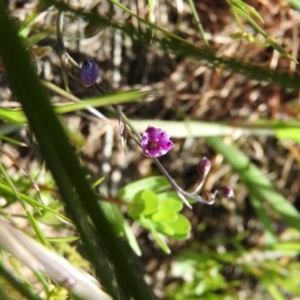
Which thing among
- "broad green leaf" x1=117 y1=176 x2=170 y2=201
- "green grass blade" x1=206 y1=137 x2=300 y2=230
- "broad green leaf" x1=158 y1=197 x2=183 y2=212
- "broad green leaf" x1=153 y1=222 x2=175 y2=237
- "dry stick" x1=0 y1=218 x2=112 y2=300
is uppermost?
"dry stick" x1=0 y1=218 x2=112 y2=300

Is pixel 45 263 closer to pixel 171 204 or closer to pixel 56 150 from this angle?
pixel 56 150

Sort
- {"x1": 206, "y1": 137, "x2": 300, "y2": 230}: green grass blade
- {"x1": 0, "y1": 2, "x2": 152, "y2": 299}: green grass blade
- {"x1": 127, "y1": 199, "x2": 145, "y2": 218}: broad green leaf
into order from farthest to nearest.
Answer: {"x1": 206, "y1": 137, "x2": 300, "y2": 230}: green grass blade
{"x1": 127, "y1": 199, "x2": 145, "y2": 218}: broad green leaf
{"x1": 0, "y1": 2, "x2": 152, "y2": 299}: green grass blade

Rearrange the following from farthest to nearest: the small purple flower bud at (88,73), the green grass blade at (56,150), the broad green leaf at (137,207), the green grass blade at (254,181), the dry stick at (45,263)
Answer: the green grass blade at (254,181) < the broad green leaf at (137,207) < the small purple flower bud at (88,73) < the dry stick at (45,263) < the green grass blade at (56,150)

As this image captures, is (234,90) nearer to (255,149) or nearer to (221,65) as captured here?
(255,149)

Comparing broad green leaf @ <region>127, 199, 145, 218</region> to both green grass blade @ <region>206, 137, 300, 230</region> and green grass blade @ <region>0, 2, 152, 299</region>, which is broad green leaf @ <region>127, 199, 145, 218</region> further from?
green grass blade @ <region>0, 2, 152, 299</region>

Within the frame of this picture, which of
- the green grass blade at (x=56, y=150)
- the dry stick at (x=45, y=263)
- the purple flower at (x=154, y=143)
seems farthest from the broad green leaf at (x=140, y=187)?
the green grass blade at (x=56, y=150)

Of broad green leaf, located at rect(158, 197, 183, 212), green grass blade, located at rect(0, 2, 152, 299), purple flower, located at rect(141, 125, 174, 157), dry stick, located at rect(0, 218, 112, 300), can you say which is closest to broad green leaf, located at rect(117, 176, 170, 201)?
broad green leaf, located at rect(158, 197, 183, 212)

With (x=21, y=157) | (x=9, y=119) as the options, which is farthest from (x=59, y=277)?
(x=21, y=157)

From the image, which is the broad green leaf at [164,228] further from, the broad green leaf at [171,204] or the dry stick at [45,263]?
the dry stick at [45,263]

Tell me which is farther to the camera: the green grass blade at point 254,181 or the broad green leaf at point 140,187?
the green grass blade at point 254,181
